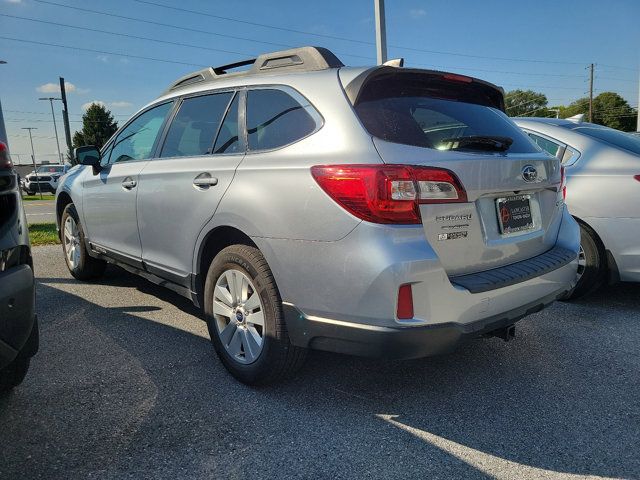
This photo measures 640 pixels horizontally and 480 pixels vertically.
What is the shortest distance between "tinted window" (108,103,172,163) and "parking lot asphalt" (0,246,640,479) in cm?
142

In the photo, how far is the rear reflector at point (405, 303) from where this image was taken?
2.11 metres

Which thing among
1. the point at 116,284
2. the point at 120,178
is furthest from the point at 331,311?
the point at 116,284

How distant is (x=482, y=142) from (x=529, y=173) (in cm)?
34

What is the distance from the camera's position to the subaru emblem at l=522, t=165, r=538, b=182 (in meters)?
2.63

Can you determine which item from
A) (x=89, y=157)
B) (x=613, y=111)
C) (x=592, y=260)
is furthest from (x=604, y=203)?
(x=613, y=111)

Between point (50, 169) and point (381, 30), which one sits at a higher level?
point (381, 30)

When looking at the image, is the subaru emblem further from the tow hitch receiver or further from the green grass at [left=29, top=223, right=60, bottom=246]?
the green grass at [left=29, top=223, right=60, bottom=246]

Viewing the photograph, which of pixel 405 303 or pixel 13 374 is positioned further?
pixel 13 374

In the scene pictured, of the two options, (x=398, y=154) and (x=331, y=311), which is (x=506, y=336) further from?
(x=398, y=154)

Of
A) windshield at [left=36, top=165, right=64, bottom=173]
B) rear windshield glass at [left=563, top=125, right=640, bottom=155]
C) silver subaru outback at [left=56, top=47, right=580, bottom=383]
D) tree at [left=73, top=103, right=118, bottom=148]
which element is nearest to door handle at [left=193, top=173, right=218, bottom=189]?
silver subaru outback at [left=56, top=47, right=580, bottom=383]

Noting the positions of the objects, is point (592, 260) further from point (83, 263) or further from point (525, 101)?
point (525, 101)

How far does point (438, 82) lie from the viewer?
275cm

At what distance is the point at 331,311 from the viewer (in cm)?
230

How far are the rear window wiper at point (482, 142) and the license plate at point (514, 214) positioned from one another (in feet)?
0.90
